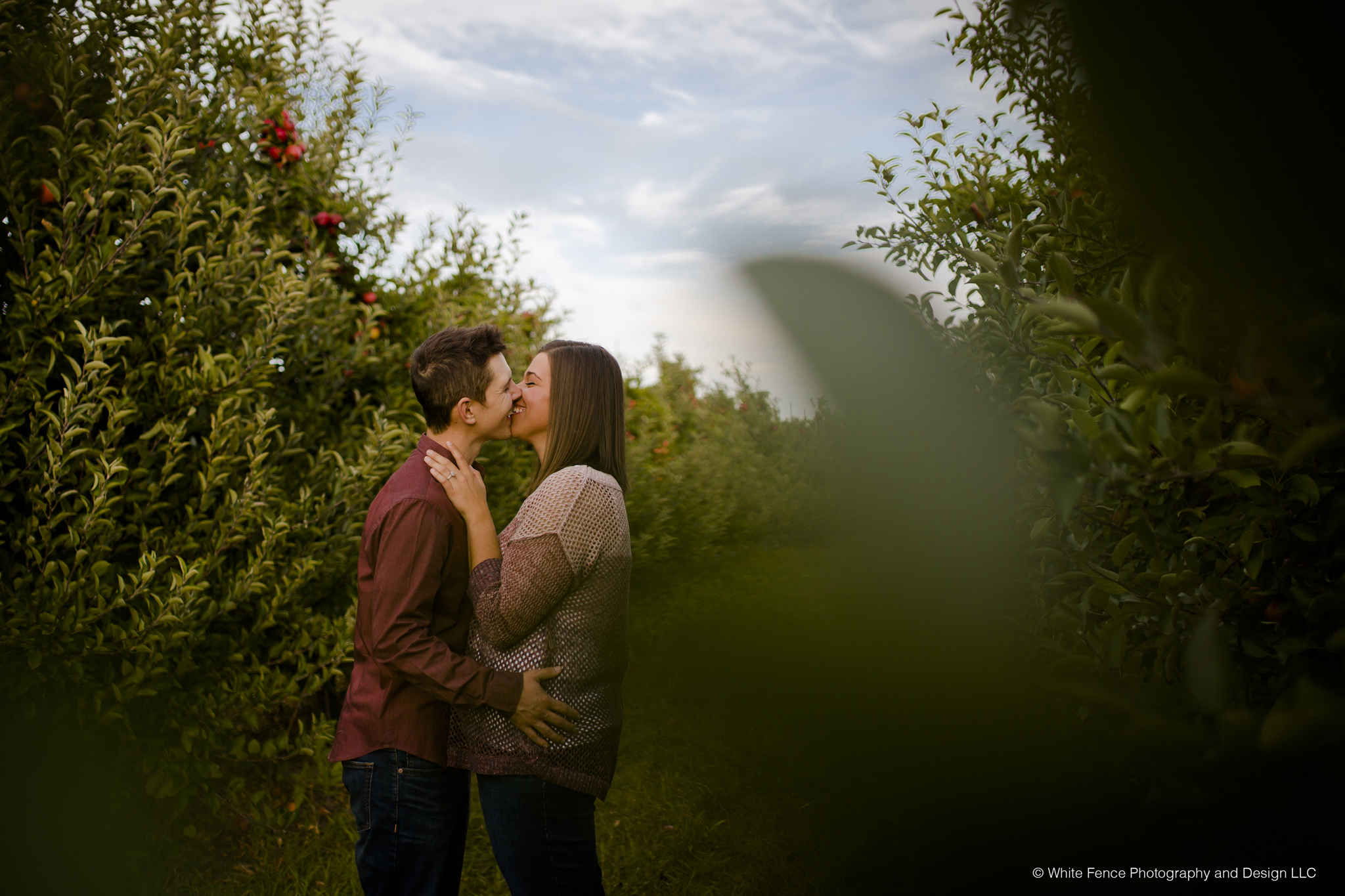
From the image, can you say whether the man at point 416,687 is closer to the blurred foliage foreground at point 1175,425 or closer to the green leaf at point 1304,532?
the blurred foliage foreground at point 1175,425

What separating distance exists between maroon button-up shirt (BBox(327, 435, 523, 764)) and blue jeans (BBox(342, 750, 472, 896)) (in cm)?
5

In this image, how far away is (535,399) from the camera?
89.7 inches

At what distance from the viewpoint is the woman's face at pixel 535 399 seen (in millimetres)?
2277

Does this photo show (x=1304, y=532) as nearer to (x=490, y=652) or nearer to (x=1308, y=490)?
(x=1308, y=490)

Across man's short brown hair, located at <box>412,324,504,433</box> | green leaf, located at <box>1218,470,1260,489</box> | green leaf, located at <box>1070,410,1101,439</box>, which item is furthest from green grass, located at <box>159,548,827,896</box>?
green leaf, located at <box>1070,410,1101,439</box>

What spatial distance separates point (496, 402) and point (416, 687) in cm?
82

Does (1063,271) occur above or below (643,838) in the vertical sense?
above

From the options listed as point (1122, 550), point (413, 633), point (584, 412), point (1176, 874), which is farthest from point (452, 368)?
point (1176, 874)

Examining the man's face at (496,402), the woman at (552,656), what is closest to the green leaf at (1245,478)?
the woman at (552,656)

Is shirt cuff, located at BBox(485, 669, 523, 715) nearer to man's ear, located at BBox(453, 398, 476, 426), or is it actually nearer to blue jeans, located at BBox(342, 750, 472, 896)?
blue jeans, located at BBox(342, 750, 472, 896)

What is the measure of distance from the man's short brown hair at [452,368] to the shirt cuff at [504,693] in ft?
2.65

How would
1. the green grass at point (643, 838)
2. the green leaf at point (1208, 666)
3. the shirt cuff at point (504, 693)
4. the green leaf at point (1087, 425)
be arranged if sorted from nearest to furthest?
the green leaf at point (1208, 666), the green leaf at point (1087, 425), the shirt cuff at point (504, 693), the green grass at point (643, 838)

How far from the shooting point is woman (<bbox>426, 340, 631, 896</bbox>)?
6.20ft

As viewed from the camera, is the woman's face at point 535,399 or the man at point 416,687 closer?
the man at point 416,687
